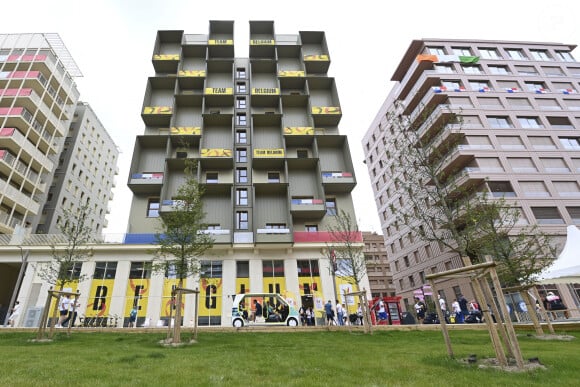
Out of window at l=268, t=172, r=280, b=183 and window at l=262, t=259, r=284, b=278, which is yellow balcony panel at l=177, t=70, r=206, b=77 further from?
window at l=262, t=259, r=284, b=278

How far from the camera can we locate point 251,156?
32375 mm

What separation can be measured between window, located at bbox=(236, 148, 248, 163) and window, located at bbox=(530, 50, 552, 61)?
156ft

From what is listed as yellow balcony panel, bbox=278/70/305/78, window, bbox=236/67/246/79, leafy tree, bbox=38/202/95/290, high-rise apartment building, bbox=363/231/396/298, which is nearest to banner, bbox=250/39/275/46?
window, bbox=236/67/246/79

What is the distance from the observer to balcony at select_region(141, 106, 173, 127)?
32438 millimetres

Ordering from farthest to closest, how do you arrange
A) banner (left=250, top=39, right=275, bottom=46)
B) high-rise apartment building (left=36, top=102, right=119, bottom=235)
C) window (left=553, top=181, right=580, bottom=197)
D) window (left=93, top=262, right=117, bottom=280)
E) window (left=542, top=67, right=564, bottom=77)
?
window (left=542, top=67, right=564, bottom=77)
high-rise apartment building (left=36, top=102, right=119, bottom=235)
banner (left=250, top=39, right=275, bottom=46)
window (left=553, top=181, right=580, bottom=197)
window (left=93, top=262, right=117, bottom=280)

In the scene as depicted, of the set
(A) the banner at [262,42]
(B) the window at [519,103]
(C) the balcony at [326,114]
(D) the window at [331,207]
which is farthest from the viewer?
(B) the window at [519,103]

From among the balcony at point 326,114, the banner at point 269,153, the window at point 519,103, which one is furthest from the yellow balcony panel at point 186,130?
the window at point 519,103

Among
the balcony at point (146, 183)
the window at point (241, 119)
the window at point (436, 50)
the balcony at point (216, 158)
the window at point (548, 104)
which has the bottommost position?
the balcony at point (146, 183)

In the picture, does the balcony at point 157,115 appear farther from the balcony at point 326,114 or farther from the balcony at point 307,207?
the balcony at point 307,207

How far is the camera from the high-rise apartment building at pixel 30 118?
1348 inches

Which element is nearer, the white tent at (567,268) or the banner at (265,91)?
the white tent at (567,268)

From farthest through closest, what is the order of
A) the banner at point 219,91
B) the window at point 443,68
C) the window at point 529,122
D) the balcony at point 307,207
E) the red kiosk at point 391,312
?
the window at point 443,68 < the window at point 529,122 < the banner at point 219,91 < the balcony at point 307,207 < the red kiosk at point 391,312

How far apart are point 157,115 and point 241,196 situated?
481 inches

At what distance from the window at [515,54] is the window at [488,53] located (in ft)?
6.53
